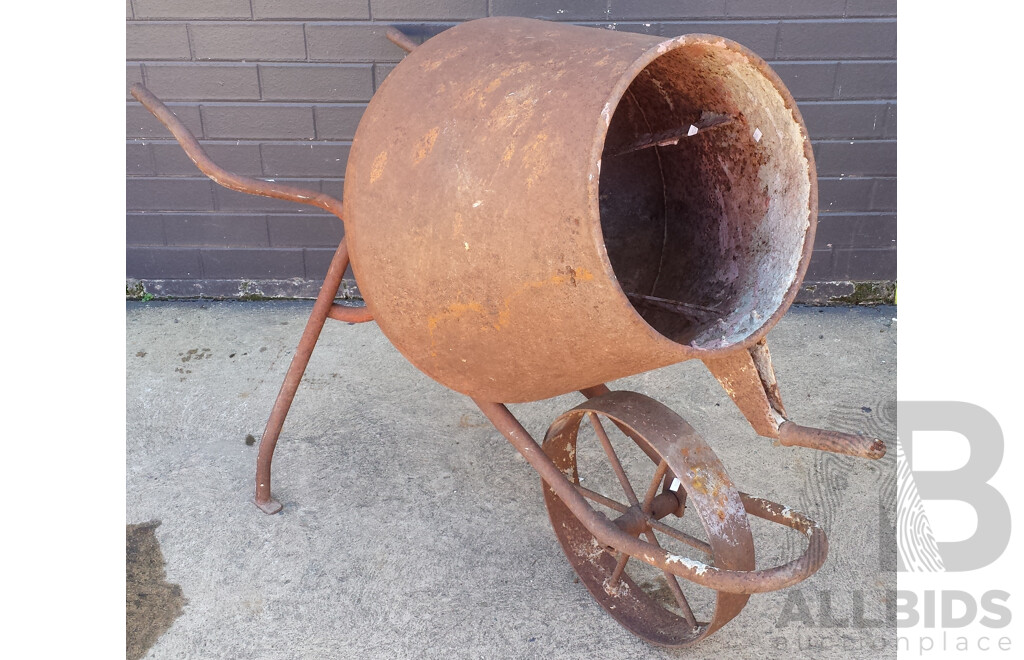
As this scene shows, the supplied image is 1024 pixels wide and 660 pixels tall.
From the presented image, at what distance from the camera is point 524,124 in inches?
59.1

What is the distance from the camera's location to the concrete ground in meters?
2.03

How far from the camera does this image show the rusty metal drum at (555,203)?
1452 mm

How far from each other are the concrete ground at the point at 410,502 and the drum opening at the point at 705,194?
0.82 meters

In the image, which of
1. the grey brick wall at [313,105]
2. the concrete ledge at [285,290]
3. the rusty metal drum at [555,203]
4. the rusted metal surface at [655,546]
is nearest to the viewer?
the rusty metal drum at [555,203]

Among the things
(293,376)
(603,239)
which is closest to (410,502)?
(293,376)

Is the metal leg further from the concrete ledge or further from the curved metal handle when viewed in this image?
the concrete ledge

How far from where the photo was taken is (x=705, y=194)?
197cm

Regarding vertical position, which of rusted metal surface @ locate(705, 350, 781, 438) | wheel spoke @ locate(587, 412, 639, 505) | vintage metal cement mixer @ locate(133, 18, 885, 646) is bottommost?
wheel spoke @ locate(587, 412, 639, 505)

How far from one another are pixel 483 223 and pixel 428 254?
0.16m

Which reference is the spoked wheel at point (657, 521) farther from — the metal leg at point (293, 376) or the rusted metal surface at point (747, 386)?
the metal leg at point (293, 376)

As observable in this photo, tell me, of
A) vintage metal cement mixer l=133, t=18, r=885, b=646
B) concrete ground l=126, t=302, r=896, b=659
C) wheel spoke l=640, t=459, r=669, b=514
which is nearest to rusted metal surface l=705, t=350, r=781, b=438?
vintage metal cement mixer l=133, t=18, r=885, b=646

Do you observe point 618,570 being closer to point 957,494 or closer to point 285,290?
point 957,494

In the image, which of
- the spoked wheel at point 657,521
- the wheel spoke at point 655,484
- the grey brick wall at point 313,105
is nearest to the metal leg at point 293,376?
the spoked wheel at point 657,521

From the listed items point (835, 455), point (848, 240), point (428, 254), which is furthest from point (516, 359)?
point (848, 240)
